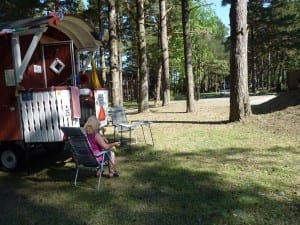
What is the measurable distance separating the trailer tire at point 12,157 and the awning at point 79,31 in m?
2.57

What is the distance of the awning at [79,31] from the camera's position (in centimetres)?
757

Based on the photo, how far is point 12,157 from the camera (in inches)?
282

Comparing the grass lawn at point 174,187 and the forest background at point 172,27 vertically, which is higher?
the forest background at point 172,27

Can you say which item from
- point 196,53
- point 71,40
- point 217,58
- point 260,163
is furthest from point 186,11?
point 217,58

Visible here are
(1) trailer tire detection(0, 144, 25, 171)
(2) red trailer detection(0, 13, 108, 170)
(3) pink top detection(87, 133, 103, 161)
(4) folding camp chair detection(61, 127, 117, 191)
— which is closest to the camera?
(4) folding camp chair detection(61, 127, 117, 191)

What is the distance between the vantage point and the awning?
7566mm

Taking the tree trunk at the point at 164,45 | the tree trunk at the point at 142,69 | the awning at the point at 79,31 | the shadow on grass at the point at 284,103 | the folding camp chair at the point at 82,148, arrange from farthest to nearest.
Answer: the tree trunk at the point at 164,45 → the tree trunk at the point at 142,69 → the shadow on grass at the point at 284,103 → the awning at the point at 79,31 → the folding camp chair at the point at 82,148

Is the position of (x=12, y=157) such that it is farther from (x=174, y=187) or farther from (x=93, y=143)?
(x=174, y=187)

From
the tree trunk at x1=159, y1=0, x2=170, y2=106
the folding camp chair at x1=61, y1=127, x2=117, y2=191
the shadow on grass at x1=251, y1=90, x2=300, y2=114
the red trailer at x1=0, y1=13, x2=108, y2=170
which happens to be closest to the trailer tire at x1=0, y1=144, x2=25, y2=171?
the red trailer at x1=0, y1=13, x2=108, y2=170

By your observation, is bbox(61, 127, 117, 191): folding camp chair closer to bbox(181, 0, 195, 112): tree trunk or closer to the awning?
the awning

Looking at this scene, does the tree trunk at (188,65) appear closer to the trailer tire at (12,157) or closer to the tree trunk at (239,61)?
the tree trunk at (239,61)

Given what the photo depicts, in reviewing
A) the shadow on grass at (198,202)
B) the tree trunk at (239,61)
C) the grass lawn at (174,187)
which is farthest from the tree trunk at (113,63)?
the shadow on grass at (198,202)

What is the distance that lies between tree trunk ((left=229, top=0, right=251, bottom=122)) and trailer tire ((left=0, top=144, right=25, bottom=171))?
653cm

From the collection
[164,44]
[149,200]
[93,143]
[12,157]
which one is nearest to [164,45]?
[164,44]
